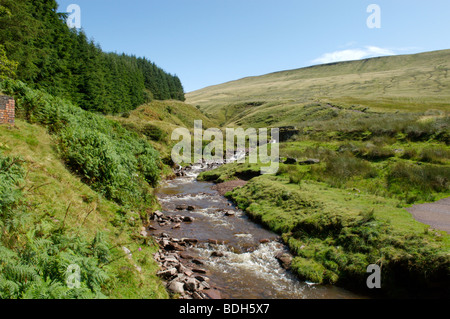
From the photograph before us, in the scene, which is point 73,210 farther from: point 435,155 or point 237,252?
point 435,155

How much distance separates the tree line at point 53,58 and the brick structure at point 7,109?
10926 millimetres

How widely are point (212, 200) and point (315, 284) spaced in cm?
1270

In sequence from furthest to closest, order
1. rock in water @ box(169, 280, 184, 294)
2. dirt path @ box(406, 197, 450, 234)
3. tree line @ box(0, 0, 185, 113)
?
tree line @ box(0, 0, 185, 113), dirt path @ box(406, 197, 450, 234), rock in water @ box(169, 280, 184, 294)

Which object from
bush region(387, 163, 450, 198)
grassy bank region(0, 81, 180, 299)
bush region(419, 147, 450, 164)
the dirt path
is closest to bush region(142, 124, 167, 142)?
grassy bank region(0, 81, 180, 299)

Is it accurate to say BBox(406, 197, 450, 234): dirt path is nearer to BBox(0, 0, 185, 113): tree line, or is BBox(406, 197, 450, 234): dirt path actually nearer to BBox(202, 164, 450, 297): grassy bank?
BBox(202, 164, 450, 297): grassy bank

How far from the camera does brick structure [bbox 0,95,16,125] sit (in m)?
11.2

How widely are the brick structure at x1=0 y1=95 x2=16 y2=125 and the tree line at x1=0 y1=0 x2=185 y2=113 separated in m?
10.9

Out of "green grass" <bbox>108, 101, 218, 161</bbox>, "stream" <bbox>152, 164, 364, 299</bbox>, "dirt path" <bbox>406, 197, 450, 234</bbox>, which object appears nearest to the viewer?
"stream" <bbox>152, 164, 364, 299</bbox>

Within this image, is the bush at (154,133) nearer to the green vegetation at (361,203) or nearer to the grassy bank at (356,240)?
the green vegetation at (361,203)

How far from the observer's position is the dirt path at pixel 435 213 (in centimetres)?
1123

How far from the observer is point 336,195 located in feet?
55.4

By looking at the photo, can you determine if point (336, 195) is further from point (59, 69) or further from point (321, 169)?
point (59, 69)

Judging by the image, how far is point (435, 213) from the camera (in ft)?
Result: 42.2

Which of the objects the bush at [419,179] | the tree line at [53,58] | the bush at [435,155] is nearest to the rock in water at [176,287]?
the bush at [419,179]
